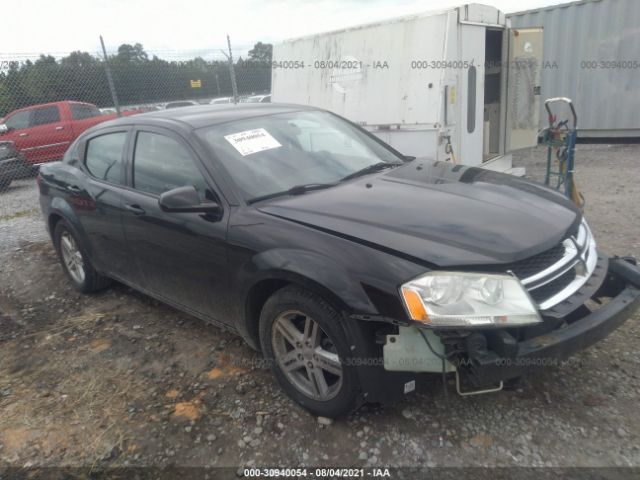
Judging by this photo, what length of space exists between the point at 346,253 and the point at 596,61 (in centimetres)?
1035

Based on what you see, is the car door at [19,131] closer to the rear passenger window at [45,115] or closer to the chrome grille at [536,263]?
the rear passenger window at [45,115]

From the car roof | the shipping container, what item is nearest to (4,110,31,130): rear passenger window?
the car roof

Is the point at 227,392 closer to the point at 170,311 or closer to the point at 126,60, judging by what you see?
the point at 170,311

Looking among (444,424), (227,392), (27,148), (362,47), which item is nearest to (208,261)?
(227,392)

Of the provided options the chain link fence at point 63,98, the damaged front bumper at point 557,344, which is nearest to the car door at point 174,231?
the damaged front bumper at point 557,344

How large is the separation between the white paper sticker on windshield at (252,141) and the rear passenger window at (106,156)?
41.7 inches

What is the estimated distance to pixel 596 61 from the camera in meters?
10.2

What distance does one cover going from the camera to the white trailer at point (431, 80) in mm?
5781

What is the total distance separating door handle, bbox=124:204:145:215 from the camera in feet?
11.0

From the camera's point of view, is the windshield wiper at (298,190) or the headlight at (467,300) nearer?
the headlight at (467,300)

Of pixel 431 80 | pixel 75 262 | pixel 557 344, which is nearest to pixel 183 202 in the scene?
pixel 557 344

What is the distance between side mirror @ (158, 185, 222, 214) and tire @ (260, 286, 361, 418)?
2.12ft

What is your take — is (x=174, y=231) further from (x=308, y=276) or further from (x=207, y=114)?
(x=308, y=276)

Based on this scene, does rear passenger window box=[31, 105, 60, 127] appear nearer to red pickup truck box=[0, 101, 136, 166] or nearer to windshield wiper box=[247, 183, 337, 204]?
red pickup truck box=[0, 101, 136, 166]
